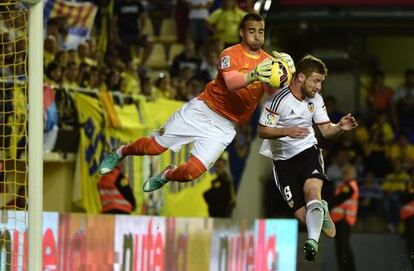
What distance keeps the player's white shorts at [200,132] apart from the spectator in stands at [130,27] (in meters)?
7.74

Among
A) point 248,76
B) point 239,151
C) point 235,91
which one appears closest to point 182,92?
point 239,151

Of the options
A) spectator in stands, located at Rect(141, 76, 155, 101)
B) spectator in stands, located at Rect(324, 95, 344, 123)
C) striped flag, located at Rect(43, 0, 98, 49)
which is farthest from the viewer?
spectator in stands, located at Rect(324, 95, 344, 123)

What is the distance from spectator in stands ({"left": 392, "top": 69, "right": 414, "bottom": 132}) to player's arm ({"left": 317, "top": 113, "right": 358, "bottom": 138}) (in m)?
10.1

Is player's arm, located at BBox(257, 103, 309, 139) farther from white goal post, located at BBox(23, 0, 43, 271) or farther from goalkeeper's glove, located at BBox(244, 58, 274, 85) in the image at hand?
white goal post, located at BBox(23, 0, 43, 271)

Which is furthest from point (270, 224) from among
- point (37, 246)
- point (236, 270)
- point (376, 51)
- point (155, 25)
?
point (376, 51)

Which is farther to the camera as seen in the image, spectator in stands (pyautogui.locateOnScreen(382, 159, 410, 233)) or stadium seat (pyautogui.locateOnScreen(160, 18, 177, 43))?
stadium seat (pyautogui.locateOnScreen(160, 18, 177, 43))

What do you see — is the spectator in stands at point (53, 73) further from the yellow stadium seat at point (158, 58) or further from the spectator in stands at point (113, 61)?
the yellow stadium seat at point (158, 58)

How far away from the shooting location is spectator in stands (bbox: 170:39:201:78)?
61.9 ft

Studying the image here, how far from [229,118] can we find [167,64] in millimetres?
8877

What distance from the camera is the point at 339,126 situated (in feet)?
33.3

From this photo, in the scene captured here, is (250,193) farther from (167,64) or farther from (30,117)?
(30,117)

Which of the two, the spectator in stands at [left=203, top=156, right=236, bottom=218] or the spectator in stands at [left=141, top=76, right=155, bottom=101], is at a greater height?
the spectator in stands at [left=141, top=76, right=155, bottom=101]

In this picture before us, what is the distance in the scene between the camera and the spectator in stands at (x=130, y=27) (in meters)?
18.7

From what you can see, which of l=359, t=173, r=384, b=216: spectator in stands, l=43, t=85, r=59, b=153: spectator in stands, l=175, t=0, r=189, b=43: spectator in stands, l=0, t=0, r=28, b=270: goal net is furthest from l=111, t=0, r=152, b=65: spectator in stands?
l=0, t=0, r=28, b=270: goal net
